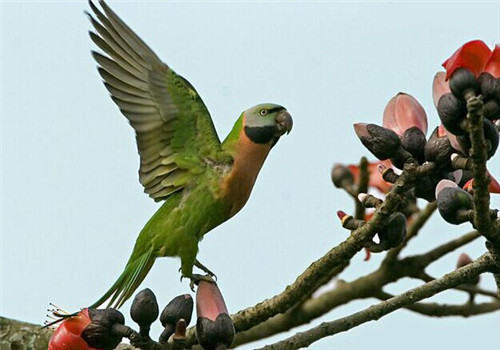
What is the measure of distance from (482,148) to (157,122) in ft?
6.36

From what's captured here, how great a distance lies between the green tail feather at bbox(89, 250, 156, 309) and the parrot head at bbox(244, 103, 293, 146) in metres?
0.64

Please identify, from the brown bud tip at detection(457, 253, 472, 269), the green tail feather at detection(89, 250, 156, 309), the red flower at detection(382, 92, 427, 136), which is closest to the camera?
the red flower at detection(382, 92, 427, 136)

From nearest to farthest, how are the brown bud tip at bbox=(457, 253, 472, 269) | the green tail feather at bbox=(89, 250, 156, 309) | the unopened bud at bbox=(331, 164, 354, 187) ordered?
the green tail feather at bbox=(89, 250, 156, 309), the brown bud tip at bbox=(457, 253, 472, 269), the unopened bud at bbox=(331, 164, 354, 187)

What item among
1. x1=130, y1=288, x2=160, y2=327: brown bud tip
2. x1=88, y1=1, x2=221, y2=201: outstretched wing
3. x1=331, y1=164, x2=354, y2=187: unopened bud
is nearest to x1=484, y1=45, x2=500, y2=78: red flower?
x1=130, y1=288, x2=160, y2=327: brown bud tip

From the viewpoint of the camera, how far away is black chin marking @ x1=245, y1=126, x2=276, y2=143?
12.1 ft

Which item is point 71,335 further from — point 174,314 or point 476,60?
point 476,60

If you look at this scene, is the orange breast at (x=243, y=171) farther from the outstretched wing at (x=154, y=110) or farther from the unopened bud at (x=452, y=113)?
the unopened bud at (x=452, y=113)

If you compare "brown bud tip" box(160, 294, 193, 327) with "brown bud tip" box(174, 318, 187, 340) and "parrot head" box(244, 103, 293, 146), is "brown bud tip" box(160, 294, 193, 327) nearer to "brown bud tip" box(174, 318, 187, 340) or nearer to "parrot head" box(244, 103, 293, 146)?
"brown bud tip" box(174, 318, 187, 340)

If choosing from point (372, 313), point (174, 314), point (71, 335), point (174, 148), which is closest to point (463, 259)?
point (174, 148)

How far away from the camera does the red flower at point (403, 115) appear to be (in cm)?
274

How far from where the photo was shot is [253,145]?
145 inches

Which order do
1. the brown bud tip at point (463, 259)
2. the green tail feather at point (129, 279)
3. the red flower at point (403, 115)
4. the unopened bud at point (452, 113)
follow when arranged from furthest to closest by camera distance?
the brown bud tip at point (463, 259) → the green tail feather at point (129, 279) → the red flower at point (403, 115) → the unopened bud at point (452, 113)

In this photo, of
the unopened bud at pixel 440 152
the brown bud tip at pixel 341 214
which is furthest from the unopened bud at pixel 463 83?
the brown bud tip at pixel 341 214

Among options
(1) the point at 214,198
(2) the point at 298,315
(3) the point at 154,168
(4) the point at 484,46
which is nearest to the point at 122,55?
(3) the point at 154,168
